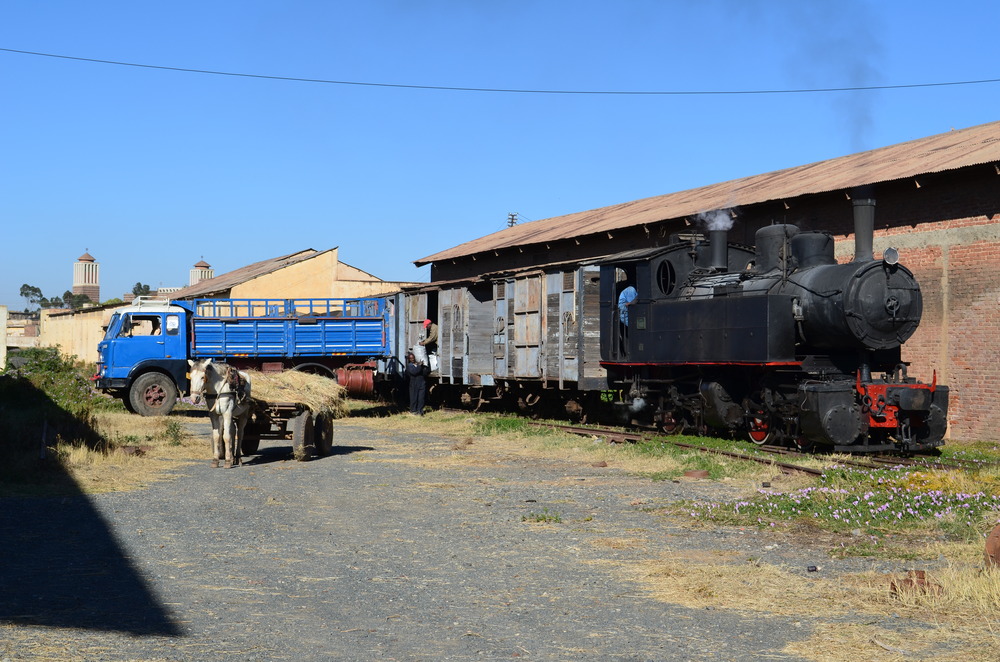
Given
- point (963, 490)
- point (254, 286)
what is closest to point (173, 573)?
point (963, 490)

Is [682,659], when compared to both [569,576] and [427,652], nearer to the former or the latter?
[427,652]

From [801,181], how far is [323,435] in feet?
42.4

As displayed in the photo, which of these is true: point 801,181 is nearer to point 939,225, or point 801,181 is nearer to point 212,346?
point 939,225

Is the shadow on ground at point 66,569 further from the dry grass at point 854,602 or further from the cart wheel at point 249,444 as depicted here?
the dry grass at point 854,602

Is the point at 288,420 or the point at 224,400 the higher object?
the point at 224,400

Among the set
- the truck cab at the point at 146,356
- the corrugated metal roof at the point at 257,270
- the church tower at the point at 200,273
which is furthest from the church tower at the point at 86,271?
the truck cab at the point at 146,356

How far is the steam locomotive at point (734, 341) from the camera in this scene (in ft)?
47.9

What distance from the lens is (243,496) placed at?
1174 centimetres

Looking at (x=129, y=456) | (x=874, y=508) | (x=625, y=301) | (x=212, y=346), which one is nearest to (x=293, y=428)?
(x=129, y=456)

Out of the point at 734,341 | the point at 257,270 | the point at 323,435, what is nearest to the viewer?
the point at 323,435

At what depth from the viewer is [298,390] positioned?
17.3 m

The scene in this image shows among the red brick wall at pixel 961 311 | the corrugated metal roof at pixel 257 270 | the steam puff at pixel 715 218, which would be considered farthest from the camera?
the corrugated metal roof at pixel 257 270

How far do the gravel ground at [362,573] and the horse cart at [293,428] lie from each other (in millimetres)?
2053

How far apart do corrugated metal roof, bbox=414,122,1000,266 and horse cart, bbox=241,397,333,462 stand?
428 inches
